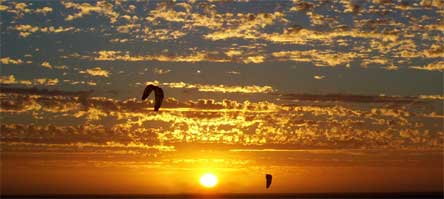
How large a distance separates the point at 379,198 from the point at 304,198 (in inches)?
1196

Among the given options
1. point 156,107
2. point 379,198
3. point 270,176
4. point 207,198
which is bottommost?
point 156,107

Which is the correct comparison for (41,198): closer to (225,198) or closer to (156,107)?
(225,198)

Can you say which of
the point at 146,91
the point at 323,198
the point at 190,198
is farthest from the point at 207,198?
the point at 146,91

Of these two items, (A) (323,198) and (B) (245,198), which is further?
(A) (323,198)

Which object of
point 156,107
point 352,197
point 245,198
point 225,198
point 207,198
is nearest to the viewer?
point 156,107

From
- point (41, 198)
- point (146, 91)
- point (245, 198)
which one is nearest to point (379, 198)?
point (245, 198)

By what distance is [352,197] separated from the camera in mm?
164625

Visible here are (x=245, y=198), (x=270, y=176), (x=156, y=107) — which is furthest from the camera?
(x=245, y=198)

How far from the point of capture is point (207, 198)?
13150 cm

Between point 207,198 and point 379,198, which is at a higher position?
point 379,198

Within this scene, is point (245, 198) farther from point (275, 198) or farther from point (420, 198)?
point (420, 198)

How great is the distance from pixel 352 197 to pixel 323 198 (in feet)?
74.0

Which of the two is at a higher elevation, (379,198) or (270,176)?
(379,198)

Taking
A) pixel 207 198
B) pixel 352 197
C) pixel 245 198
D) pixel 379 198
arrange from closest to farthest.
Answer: pixel 207 198 < pixel 245 198 < pixel 352 197 < pixel 379 198
